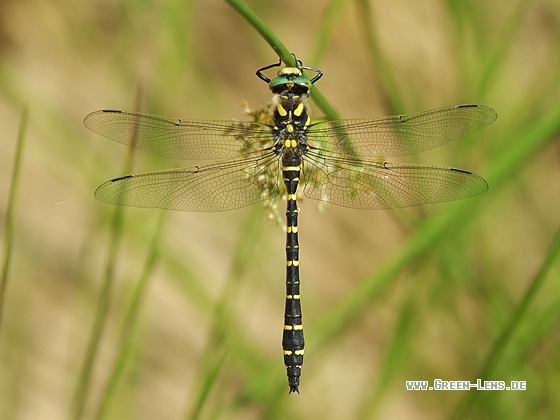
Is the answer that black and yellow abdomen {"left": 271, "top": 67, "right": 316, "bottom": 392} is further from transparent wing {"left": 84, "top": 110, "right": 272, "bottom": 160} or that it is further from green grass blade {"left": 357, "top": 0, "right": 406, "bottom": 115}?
green grass blade {"left": 357, "top": 0, "right": 406, "bottom": 115}

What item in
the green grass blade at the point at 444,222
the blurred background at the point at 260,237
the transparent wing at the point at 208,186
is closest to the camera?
the green grass blade at the point at 444,222

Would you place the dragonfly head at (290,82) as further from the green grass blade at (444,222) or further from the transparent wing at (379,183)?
the green grass blade at (444,222)

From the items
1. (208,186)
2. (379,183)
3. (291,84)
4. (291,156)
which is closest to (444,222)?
(379,183)

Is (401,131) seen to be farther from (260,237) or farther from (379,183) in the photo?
(260,237)

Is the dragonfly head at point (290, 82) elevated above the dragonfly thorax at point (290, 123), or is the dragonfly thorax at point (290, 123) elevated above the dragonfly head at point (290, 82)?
the dragonfly head at point (290, 82)

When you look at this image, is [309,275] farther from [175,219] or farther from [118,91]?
[118,91]

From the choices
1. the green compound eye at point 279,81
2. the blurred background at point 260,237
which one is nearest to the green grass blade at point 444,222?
the blurred background at point 260,237
